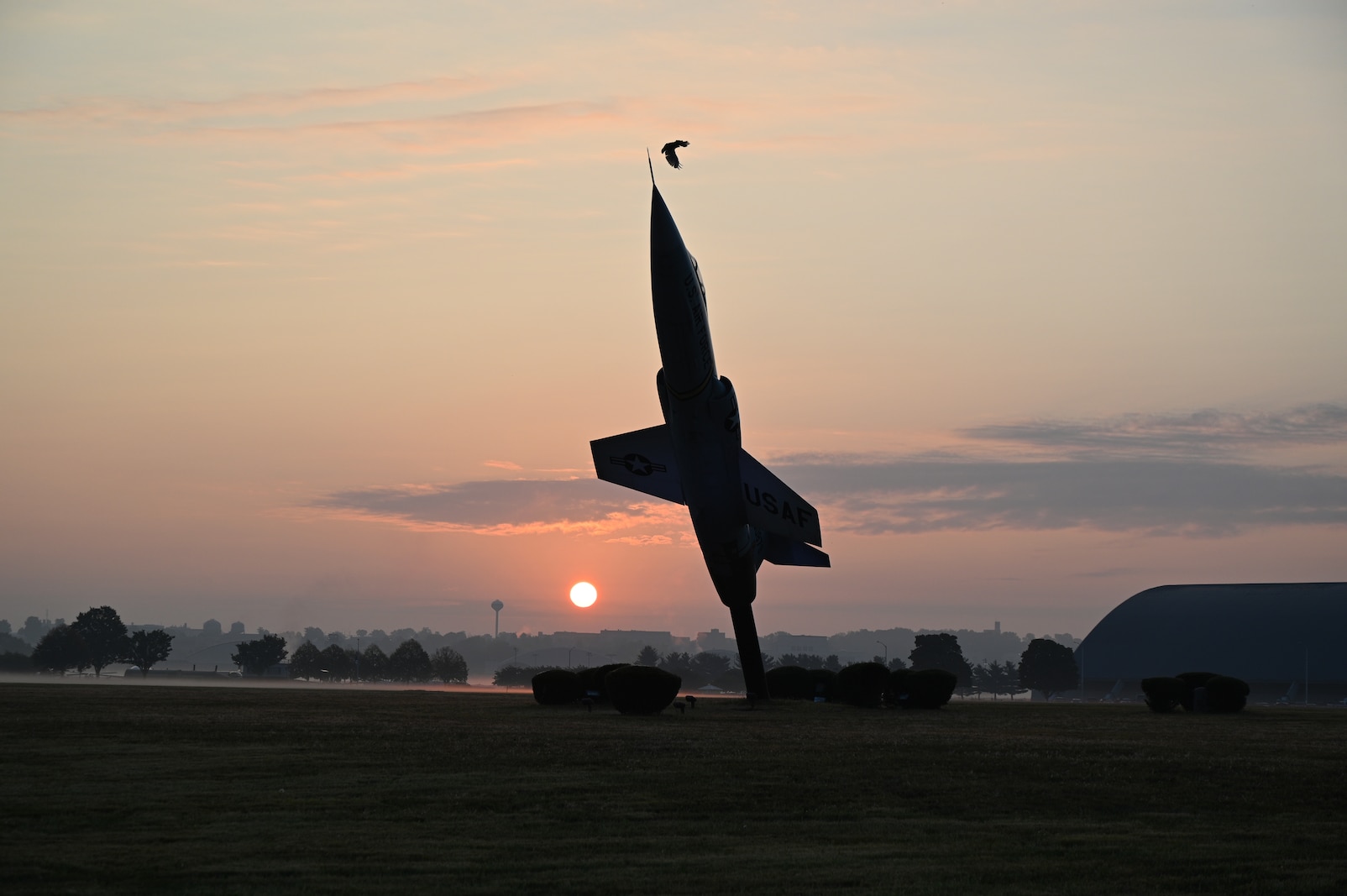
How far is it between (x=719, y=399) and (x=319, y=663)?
391 feet

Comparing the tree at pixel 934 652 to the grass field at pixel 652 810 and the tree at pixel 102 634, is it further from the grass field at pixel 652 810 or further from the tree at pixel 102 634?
the grass field at pixel 652 810

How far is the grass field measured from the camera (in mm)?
13102

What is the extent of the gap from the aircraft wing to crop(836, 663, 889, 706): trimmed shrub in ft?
38.0

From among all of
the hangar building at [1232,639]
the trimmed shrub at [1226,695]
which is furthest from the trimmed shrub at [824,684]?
the hangar building at [1232,639]

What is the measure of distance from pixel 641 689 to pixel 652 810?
20.1 meters

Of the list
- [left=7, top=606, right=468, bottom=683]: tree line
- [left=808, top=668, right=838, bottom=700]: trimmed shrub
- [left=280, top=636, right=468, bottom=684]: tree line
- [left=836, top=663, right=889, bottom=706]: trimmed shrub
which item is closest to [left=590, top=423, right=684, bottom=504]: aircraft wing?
[left=836, top=663, right=889, bottom=706]: trimmed shrub

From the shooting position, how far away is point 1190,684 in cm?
4912

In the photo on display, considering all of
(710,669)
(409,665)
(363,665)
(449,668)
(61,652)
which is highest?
(61,652)

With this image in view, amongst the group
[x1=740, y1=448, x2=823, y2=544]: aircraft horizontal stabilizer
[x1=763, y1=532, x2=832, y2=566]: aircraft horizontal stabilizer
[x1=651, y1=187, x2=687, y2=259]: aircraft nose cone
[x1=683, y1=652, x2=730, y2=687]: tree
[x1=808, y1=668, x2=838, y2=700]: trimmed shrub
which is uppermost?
[x1=651, y1=187, x2=687, y2=259]: aircraft nose cone

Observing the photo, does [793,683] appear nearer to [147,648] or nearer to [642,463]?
[642,463]

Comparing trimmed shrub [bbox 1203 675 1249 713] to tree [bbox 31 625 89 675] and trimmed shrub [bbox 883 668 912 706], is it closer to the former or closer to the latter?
trimmed shrub [bbox 883 668 912 706]

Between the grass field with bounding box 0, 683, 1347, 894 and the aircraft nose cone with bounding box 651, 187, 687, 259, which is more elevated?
the aircraft nose cone with bounding box 651, 187, 687, 259

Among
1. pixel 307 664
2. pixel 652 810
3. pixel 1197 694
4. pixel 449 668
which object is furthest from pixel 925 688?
pixel 449 668

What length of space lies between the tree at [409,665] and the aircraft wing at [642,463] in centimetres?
10501
